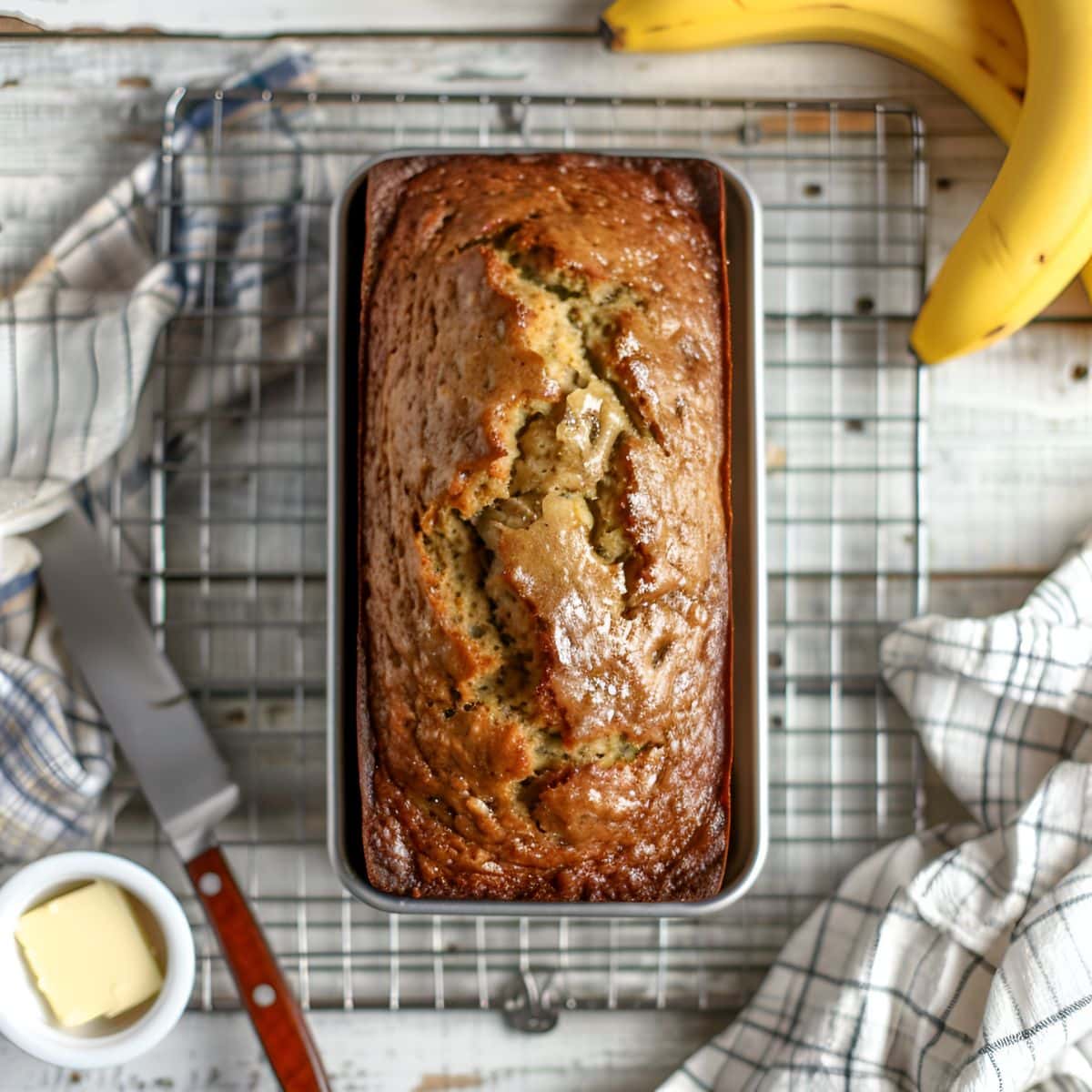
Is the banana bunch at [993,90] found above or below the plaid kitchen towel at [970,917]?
above

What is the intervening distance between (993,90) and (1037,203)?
0.27 metres

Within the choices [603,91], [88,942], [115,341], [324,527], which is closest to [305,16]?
[603,91]

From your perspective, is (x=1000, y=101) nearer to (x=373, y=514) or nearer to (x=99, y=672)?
(x=373, y=514)

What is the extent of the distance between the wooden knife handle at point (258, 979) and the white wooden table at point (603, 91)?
38.8 inches

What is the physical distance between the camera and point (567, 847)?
1279 millimetres

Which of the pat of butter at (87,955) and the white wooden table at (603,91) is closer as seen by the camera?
the pat of butter at (87,955)

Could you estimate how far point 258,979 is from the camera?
1461 millimetres

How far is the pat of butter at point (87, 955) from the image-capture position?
139 centimetres

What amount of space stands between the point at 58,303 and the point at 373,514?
65cm

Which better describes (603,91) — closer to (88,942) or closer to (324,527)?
(324,527)

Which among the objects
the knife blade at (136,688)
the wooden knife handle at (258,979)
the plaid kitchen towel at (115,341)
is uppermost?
the plaid kitchen towel at (115,341)

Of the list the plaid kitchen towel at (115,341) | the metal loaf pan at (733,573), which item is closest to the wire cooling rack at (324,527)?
the plaid kitchen towel at (115,341)

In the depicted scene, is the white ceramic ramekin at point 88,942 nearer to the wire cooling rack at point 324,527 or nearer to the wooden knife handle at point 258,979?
the wooden knife handle at point 258,979

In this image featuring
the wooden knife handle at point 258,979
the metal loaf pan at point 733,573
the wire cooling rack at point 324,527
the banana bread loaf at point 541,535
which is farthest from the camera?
the wire cooling rack at point 324,527
